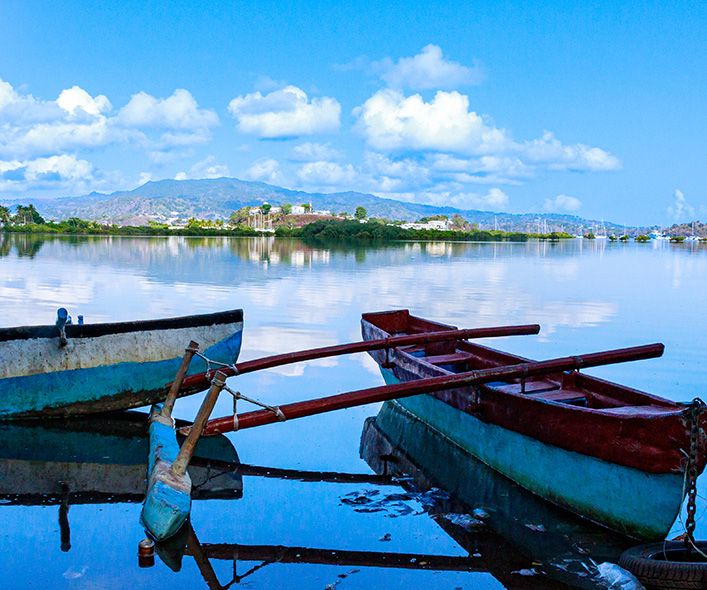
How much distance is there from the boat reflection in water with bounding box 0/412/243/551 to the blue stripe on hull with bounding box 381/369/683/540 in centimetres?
286

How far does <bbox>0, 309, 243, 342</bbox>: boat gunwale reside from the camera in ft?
28.9

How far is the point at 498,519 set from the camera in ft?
20.7

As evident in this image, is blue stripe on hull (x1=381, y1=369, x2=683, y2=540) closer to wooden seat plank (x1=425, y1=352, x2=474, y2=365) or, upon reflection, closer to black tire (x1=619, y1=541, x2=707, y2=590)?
black tire (x1=619, y1=541, x2=707, y2=590)

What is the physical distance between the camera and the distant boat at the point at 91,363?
347 inches

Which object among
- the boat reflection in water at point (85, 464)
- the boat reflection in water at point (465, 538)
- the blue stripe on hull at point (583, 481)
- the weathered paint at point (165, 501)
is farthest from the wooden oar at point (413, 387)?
the boat reflection in water at point (85, 464)

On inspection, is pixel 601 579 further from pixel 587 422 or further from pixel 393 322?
pixel 393 322

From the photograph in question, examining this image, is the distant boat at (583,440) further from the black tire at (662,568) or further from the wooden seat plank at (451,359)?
the wooden seat plank at (451,359)

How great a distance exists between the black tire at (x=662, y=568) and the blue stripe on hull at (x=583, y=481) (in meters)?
0.24

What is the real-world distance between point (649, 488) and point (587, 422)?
73 cm

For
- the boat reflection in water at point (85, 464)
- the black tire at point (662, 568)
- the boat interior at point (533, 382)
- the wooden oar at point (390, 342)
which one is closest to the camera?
the black tire at point (662, 568)

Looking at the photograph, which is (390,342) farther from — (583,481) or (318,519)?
(583,481)

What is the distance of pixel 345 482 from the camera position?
23.6 feet

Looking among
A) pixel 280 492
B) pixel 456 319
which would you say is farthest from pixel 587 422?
pixel 456 319

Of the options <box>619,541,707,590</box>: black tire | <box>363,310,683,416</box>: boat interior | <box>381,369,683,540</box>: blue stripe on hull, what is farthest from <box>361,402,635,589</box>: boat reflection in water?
<box>363,310,683,416</box>: boat interior
